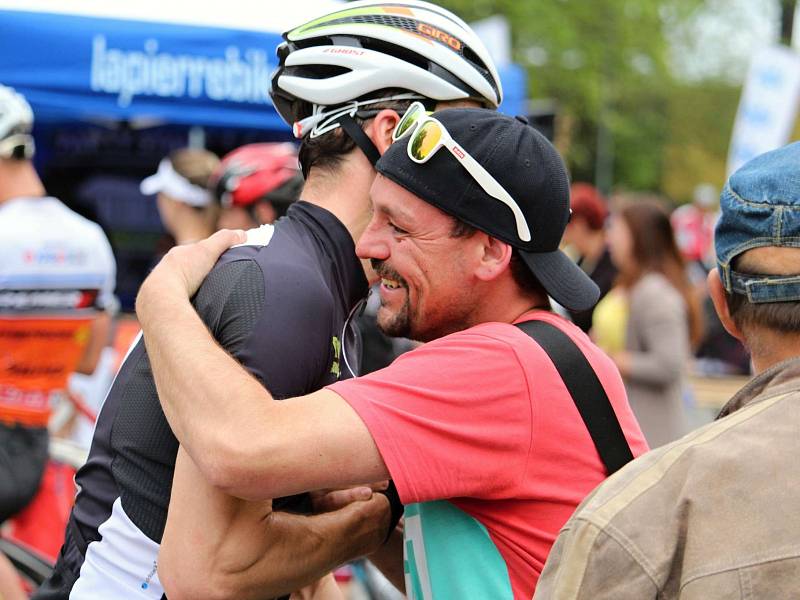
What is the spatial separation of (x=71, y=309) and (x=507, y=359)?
342 cm

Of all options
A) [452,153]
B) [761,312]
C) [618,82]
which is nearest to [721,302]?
[761,312]

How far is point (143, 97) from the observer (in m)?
7.68

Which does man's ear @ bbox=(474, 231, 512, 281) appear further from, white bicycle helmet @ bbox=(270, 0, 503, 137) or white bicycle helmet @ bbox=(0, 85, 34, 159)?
white bicycle helmet @ bbox=(0, 85, 34, 159)

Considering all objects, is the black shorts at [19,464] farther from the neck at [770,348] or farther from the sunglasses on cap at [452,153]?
the neck at [770,348]

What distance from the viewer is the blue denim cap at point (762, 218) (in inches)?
61.9

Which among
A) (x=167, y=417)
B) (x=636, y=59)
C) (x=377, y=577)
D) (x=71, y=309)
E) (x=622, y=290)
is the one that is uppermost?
(x=167, y=417)

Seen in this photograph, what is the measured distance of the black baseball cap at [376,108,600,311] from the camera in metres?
2.10

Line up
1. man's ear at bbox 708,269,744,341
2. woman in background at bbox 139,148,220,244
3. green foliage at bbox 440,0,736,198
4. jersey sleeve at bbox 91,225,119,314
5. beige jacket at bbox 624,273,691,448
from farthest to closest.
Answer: green foliage at bbox 440,0,736,198 < beige jacket at bbox 624,273,691,448 < woman in background at bbox 139,148,220,244 < jersey sleeve at bbox 91,225,119,314 < man's ear at bbox 708,269,744,341

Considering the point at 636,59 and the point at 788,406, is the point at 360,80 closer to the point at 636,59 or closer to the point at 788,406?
the point at 788,406

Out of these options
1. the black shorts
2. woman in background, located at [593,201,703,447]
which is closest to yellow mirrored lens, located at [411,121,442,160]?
the black shorts

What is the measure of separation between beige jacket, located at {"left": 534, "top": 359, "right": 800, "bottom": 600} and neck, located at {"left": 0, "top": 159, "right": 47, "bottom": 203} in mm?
3977

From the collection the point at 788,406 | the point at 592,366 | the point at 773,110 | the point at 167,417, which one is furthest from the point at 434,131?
the point at 773,110

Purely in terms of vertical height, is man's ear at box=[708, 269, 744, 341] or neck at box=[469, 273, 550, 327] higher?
man's ear at box=[708, 269, 744, 341]

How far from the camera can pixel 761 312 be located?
163 centimetres
